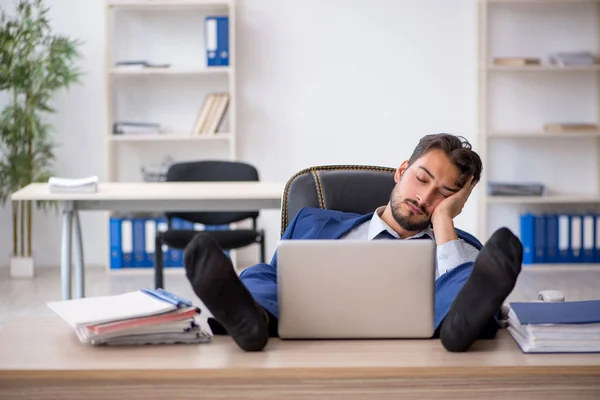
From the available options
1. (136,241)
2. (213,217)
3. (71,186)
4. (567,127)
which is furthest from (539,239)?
(71,186)

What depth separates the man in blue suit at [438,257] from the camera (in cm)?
141

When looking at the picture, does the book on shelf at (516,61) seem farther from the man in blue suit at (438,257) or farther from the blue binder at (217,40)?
the man in blue suit at (438,257)

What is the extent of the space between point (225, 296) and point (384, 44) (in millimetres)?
4550

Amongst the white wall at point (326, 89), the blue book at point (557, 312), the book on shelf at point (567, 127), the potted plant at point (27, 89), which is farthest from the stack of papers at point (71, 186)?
the book on shelf at point (567, 127)

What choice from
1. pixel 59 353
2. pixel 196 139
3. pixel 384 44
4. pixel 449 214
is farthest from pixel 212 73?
pixel 59 353

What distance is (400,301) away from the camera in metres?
1.51

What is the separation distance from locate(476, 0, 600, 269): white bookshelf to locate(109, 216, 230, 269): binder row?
6.40 feet

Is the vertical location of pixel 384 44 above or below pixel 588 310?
above

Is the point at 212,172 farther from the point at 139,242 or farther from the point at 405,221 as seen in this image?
the point at 405,221

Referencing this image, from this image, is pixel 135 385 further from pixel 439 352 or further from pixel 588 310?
pixel 588 310

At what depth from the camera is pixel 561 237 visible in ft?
18.7

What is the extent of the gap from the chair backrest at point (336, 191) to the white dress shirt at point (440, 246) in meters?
0.16

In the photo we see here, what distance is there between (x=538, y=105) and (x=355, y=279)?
468cm

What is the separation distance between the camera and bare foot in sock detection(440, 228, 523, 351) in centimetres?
139
